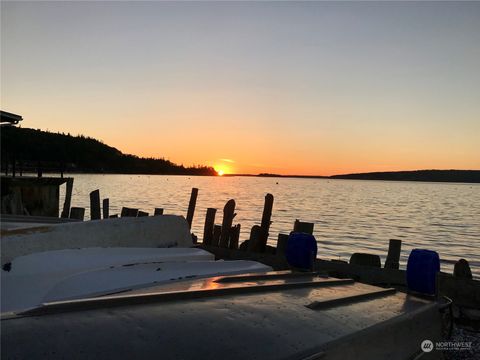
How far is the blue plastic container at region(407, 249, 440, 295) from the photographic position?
5277 millimetres

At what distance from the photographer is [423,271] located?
5305 millimetres

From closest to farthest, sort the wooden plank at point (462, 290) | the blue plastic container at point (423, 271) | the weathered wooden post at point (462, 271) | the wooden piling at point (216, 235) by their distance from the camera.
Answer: the blue plastic container at point (423, 271), the wooden plank at point (462, 290), the weathered wooden post at point (462, 271), the wooden piling at point (216, 235)

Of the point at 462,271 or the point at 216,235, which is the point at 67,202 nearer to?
the point at 216,235

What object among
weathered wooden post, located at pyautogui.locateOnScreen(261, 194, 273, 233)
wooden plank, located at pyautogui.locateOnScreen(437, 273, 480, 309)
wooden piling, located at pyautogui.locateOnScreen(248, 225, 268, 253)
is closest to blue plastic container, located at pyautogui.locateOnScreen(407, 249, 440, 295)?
wooden plank, located at pyautogui.locateOnScreen(437, 273, 480, 309)

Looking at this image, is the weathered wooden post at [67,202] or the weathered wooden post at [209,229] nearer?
the weathered wooden post at [209,229]

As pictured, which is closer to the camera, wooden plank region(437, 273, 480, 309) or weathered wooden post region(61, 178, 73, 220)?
wooden plank region(437, 273, 480, 309)

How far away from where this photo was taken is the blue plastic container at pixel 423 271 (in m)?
5.28

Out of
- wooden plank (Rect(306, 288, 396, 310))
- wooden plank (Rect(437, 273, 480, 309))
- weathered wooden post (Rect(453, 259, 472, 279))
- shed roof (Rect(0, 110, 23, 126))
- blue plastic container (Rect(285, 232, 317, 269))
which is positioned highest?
shed roof (Rect(0, 110, 23, 126))

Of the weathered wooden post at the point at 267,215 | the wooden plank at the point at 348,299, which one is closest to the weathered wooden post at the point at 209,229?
the weathered wooden post at the point at 267,215

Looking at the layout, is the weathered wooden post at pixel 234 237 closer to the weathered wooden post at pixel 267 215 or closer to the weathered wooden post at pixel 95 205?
the weathered wooden post at pixel 267 215

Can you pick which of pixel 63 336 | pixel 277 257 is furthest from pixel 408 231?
pixel 63 336

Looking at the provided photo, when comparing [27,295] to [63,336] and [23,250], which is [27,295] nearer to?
[23,250]

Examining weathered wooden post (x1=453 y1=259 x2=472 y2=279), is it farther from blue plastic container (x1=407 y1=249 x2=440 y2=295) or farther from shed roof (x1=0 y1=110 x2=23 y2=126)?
shed roof (x1=0 y1=110 x2=23 y2=126)

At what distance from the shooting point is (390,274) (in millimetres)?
8750
